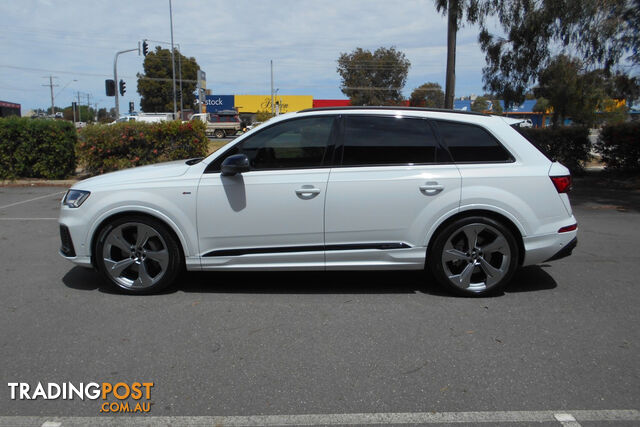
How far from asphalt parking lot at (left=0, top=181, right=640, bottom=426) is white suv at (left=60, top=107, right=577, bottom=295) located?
1.28 feet

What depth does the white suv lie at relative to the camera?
4766 mm

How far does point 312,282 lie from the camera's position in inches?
214

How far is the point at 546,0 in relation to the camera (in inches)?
484

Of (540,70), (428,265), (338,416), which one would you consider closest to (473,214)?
(428,265)

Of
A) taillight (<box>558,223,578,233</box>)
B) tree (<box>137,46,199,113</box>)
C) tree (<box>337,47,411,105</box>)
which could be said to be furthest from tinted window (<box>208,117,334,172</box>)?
tree (<box>137,46,199,113</box>)

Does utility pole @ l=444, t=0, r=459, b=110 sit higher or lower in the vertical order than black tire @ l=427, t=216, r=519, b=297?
higher

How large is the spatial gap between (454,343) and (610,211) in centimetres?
764

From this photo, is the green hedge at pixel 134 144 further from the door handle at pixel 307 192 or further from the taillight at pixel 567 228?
the taillight at pixel 567 228

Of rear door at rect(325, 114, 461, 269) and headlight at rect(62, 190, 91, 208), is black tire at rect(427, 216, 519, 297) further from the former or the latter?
headlight at rect(62, 190, 91, 208)

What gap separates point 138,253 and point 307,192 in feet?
5.63

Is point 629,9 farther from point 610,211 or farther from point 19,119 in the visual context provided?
point 19,119

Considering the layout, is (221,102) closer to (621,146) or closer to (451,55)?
(451,55)

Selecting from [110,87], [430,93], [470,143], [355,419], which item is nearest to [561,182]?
[470,143]

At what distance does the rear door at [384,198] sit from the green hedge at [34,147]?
11.2 meters
